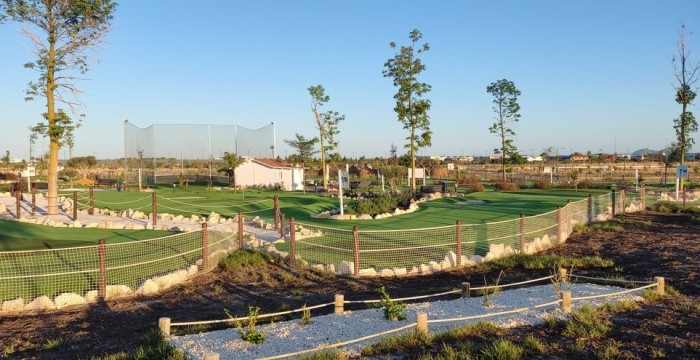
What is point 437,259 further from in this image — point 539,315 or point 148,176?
point 148,176

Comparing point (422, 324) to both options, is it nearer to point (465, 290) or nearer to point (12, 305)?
point (465, 290)

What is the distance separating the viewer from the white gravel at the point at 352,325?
17.6 ft

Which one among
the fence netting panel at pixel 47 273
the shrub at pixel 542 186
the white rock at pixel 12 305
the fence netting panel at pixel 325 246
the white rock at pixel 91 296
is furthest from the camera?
the shrub at pixel 542 186

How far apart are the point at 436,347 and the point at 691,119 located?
37878 mm

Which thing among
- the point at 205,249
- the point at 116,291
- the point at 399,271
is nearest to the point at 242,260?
the point at 205,249

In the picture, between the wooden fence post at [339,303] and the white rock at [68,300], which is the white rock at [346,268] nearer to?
the wooden fence post at [339,303]

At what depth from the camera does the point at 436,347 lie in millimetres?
5316

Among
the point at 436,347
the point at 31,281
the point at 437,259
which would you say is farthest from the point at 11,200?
the point at 436,347

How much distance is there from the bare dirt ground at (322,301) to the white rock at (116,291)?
0.26 metres

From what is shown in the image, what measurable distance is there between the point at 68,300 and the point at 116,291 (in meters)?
0.65

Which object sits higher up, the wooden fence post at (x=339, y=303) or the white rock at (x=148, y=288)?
the wooden fence post at (x=339, y=303)

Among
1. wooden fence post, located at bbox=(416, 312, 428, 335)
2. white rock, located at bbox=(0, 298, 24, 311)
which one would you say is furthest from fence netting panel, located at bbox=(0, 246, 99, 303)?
wooden fence post, located at bbox=(416, 312, 428, 335)

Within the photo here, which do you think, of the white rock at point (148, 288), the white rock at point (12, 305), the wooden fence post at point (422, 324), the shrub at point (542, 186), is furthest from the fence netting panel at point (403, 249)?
the shrub at point (542, 186)

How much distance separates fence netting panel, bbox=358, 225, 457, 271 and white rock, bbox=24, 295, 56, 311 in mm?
4945
